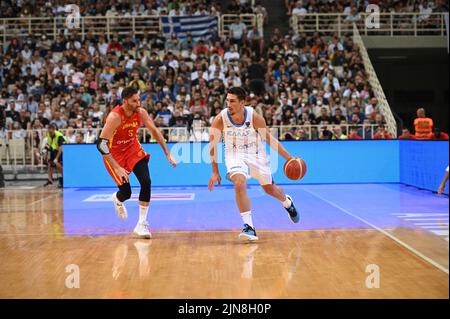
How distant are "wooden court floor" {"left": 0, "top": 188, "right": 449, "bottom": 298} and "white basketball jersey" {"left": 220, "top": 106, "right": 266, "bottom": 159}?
110 cm

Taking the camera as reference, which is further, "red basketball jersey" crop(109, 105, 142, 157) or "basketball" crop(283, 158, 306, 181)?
"red basketball jersey" crop(109, 105, 142, 157)

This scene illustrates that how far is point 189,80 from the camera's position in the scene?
2138 cm

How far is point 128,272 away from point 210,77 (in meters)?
15.9

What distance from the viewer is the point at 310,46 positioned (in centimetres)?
2288

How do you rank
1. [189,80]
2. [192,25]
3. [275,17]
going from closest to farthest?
[189,80]
[192,25]
[275,17]

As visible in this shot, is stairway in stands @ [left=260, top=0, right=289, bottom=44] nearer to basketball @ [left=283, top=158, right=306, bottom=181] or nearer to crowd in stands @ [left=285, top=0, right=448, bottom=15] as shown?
crowd in stands @ [left=285, top=0, right=448, bottom=15]

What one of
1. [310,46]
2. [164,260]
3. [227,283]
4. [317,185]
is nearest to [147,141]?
[317,185]

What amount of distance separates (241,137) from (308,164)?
877 cm

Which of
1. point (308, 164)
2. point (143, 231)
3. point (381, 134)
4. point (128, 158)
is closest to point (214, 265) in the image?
point (143, 231)

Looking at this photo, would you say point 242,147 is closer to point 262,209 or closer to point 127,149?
point 127,149

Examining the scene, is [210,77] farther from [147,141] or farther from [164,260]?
[164,260]

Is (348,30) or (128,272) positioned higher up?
(348,30)

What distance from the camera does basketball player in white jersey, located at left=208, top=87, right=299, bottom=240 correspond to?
7.76 metres

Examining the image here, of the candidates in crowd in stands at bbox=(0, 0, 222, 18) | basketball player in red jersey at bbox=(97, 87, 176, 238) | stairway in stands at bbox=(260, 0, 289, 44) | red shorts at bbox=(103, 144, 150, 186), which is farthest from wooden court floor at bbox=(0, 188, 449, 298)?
stairway in stands at bbox=(260, 0, 289, 44)
